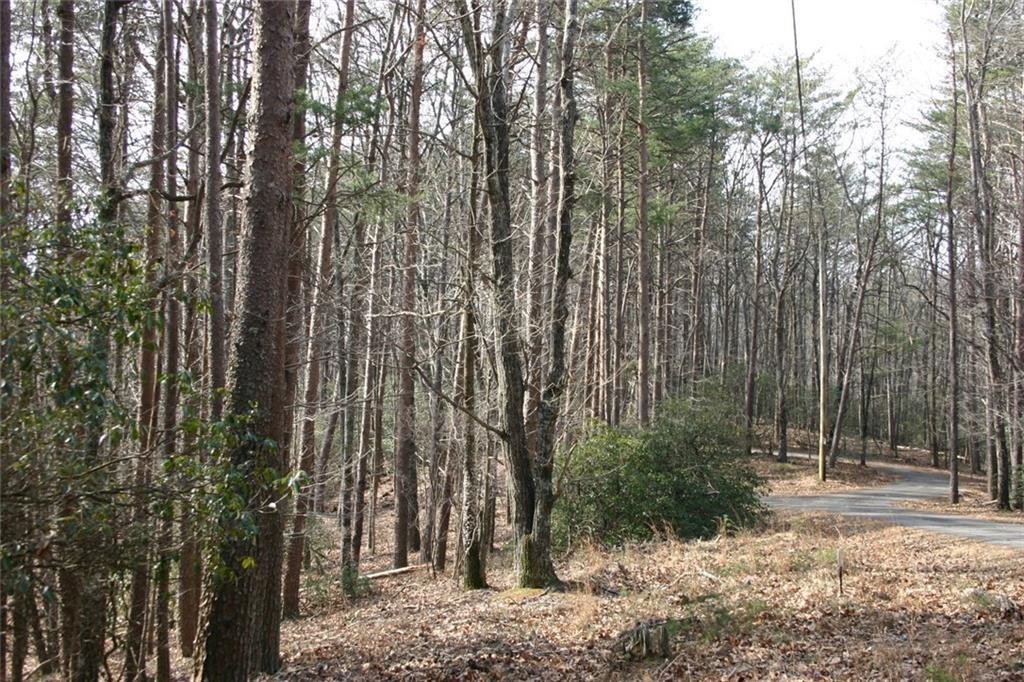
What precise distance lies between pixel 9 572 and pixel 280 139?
418cm

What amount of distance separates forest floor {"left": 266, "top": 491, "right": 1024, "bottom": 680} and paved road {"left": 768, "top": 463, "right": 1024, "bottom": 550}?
7.47 feet

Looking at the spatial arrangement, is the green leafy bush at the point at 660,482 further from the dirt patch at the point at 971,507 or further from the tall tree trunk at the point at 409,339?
the dirt patch at the point at 971,507

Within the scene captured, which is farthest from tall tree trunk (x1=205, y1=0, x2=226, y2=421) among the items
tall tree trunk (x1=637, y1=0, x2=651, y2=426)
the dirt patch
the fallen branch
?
the dirt patch

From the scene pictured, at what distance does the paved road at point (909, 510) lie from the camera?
14.2 m

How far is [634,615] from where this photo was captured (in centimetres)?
888

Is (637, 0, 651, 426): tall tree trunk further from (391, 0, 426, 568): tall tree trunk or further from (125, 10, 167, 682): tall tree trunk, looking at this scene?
(125, 10, 167, 682): tall tree trunk

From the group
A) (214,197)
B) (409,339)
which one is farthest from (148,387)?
(409,339)

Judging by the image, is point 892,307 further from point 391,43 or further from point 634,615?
point 634,615

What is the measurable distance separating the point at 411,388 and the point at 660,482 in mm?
5204

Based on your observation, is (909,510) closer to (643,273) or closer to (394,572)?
(643,273)

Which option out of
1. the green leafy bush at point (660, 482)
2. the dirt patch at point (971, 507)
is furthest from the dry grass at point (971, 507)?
the green leafy bush at point (660, 482)

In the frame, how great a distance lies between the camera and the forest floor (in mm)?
7066

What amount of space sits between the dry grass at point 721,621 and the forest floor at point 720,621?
0.02m

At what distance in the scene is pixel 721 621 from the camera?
8.16 metres
